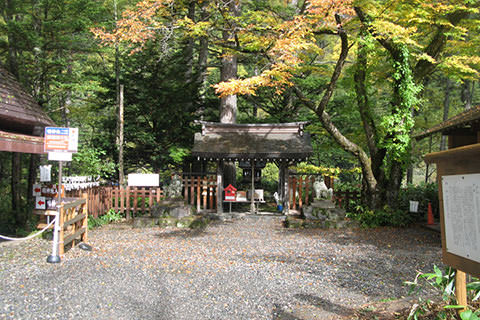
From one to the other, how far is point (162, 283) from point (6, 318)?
2065mm

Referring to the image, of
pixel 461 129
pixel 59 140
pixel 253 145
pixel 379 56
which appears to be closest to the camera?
pixel 59 140

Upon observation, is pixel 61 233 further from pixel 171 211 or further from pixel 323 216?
pixel 323 216

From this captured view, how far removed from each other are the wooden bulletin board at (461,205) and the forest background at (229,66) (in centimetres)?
654

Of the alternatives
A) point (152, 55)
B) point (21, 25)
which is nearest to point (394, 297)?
point (21, 25)

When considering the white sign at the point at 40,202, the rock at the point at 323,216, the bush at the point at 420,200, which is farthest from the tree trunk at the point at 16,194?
the bush at the point at 420,200

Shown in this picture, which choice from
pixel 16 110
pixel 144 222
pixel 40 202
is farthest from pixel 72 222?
pixel 144 222

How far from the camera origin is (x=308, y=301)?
450 centimetres

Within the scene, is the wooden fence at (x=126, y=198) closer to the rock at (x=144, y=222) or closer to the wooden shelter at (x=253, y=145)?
the wooden shelter at (x=253, y=145)

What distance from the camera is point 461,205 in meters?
2.71

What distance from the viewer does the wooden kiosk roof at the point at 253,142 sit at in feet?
37.8

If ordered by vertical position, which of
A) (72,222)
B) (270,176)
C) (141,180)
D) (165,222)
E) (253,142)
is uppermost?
(253,142)

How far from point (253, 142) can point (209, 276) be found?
7425 mm

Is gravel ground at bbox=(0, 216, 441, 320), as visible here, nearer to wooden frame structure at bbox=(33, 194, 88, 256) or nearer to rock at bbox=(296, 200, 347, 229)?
wooden frame structure at bbox=(33, 194, 88, 256)

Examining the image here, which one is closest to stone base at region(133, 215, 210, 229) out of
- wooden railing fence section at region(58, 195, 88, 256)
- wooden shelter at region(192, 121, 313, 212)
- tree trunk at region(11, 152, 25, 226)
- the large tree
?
wooden shelter at region(192, 121, 313, 212)
